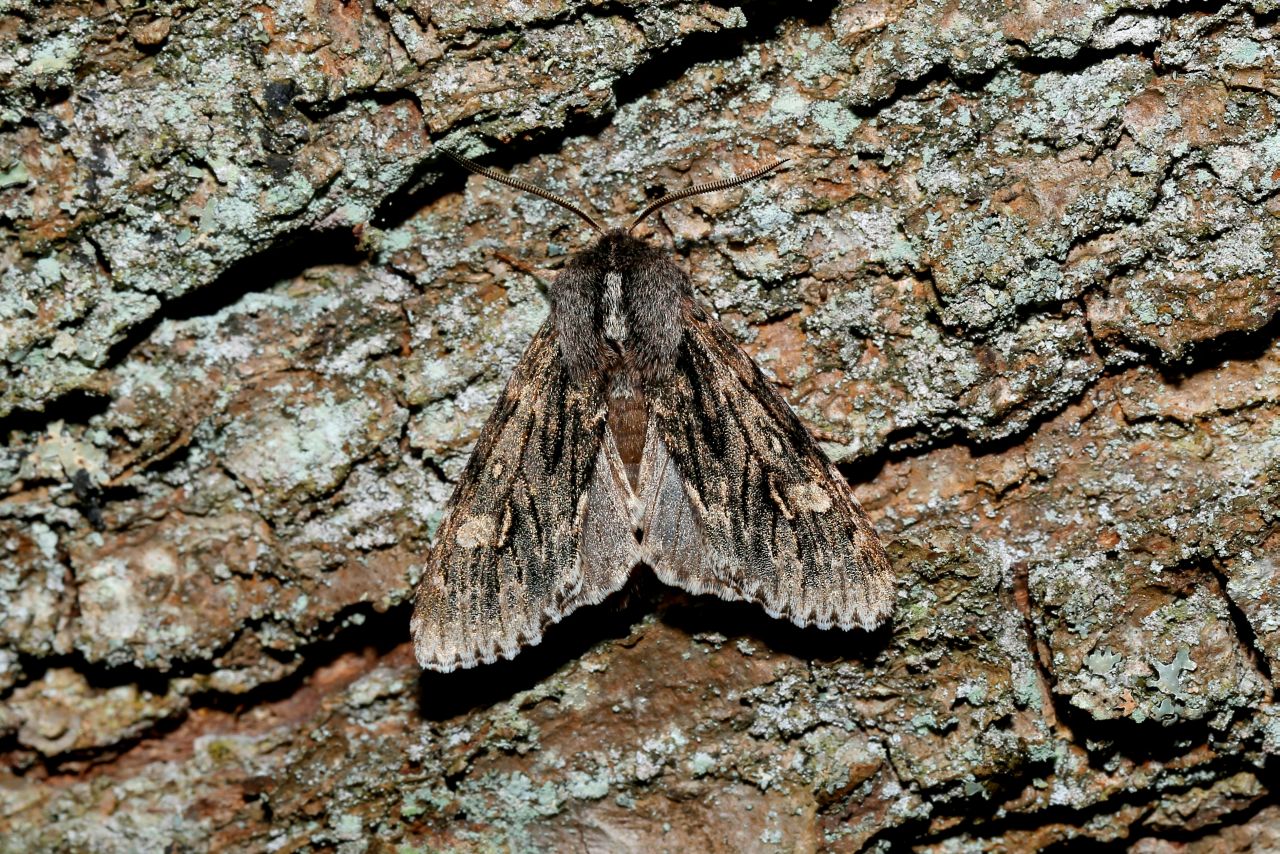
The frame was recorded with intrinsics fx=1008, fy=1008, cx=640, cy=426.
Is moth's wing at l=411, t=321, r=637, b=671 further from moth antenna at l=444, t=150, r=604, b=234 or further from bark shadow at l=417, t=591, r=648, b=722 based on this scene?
moth antenna at l=444, t=150, r=604, b=234

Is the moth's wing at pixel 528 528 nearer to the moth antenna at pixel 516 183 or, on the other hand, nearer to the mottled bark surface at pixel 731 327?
the mottled bark surface at pixel 731 327

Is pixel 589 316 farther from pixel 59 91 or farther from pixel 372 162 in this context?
pixel 59 91

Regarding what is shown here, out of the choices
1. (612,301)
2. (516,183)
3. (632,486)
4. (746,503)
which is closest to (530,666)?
(632,486)

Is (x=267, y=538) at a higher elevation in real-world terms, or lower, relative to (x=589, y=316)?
lower

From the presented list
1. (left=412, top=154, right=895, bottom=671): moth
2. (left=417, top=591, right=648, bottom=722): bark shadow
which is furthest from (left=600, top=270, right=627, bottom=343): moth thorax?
(left=417, top=591, right=648, bottom=722): bark shadow

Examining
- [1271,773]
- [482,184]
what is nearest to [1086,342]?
[1271,773]

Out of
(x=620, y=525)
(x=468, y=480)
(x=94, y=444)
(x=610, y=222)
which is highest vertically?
(x=610, y=222)

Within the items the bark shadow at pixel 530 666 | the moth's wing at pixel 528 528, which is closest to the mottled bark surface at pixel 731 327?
the bark shadow at pixel 530 666
